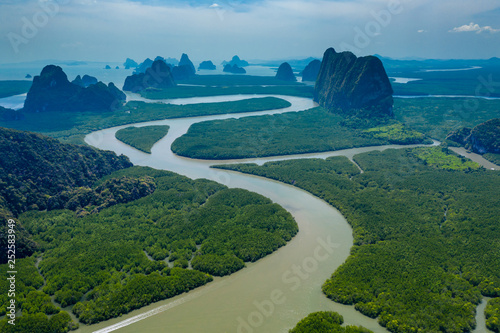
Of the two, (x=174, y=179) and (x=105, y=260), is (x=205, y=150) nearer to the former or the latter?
(x=174, y=179)

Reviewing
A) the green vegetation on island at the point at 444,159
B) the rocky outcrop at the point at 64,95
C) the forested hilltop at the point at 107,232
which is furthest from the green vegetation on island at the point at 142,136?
the green vegetation on island at the point at 444,159

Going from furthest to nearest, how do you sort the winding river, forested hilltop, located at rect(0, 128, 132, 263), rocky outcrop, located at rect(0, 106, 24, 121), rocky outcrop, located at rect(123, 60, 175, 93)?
rocky outcrop, located at rect(123, 60, 175, 93) < rocky outcrop, located at rect(0, 106, 24, 121) < forested hilltop, located at rect(0, 128, 132, 263) < the winding river

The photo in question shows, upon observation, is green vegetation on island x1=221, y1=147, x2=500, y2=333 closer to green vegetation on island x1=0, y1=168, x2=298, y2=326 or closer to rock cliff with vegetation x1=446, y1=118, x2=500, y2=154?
green vegetation on island x1=0, y1=168, x2=298, y2=326

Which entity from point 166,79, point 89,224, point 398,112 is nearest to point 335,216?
point 89,224

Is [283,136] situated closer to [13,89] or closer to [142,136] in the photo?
[142,136]

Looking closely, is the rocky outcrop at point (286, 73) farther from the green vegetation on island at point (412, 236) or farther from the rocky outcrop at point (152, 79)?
the green vegetation on island at point (412, 236)

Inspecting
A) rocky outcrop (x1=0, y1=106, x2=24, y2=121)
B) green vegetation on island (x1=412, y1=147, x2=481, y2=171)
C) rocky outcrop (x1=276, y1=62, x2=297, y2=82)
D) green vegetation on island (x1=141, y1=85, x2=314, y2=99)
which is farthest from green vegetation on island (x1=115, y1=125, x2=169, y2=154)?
rocky outcrop (x1=276, y1=62, x2=297, y2=82)

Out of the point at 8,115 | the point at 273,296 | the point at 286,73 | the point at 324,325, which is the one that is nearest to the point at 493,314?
the point at 324,325
